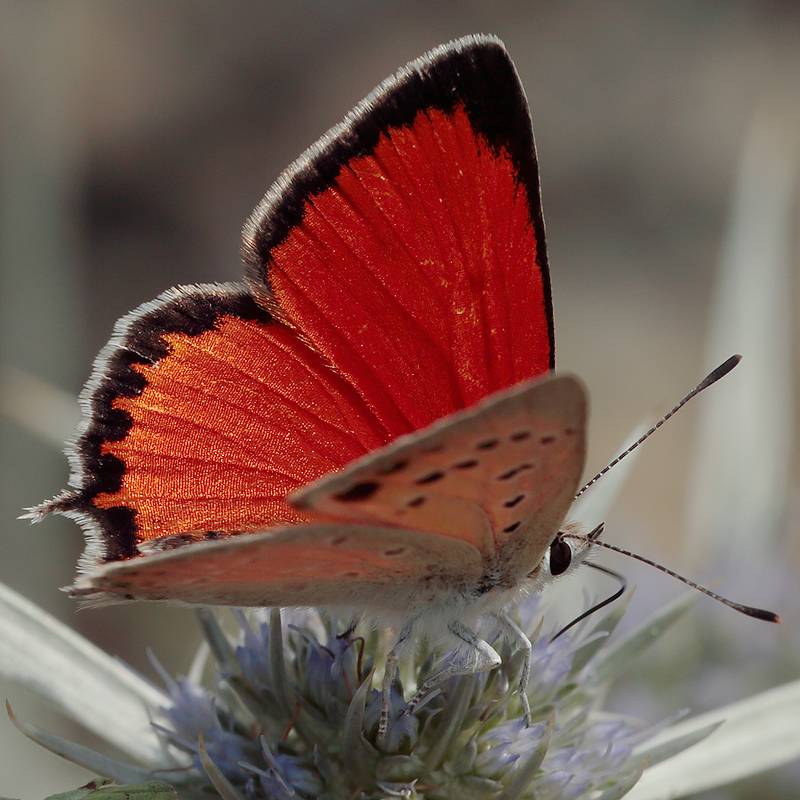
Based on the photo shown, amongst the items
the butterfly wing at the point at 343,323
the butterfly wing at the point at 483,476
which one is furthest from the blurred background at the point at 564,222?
the butterfly wing at the point at 483,476

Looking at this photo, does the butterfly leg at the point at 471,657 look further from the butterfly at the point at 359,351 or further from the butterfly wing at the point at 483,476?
the butterfly wing at the point at 483,476

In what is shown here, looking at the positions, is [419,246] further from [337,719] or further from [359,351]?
[337,719]

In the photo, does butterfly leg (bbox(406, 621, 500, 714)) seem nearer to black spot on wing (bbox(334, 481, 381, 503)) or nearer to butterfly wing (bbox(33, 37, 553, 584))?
butterfly wing (bbox(33, 37, 553, 584))

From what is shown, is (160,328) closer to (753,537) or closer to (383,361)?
(383,361)

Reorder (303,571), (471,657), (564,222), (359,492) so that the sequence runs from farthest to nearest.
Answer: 1. (564,222)
2. (471,657)
3. (303,571)
4. (359,492)

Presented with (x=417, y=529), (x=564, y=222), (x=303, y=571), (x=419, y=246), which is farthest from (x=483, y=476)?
(x=564, y=222)
